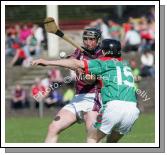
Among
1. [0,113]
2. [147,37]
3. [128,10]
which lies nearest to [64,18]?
[128,10]

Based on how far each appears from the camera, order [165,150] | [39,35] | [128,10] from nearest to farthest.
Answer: [165,150] < [39,35] < [128,10]

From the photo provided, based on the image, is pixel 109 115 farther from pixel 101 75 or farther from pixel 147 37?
pixel 147 37

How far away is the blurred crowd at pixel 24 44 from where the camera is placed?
2652 cm

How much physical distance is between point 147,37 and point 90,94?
14.6 meters

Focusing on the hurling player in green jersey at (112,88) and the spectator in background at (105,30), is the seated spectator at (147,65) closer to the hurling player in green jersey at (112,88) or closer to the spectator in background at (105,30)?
the spectator in background at (105,30)

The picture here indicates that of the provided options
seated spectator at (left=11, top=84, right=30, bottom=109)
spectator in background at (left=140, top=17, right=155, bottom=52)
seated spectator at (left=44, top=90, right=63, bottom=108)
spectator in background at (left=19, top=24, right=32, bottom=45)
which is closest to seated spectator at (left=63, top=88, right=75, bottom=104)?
seated spectator at (left=44, top=90, right=63, bottom=108)

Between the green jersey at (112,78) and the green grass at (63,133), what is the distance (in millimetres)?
3618

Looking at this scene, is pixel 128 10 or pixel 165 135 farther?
pixel 128 10

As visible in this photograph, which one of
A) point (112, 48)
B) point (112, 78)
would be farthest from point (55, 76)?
point (112, 78)

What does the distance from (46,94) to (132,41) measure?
12.0 ft

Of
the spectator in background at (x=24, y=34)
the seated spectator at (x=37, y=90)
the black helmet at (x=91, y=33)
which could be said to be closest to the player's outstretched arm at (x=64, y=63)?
the black helmet at (x=91, y=33)

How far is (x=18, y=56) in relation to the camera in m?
26.8

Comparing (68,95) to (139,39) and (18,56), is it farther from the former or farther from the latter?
(18,56)

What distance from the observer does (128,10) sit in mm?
32312
